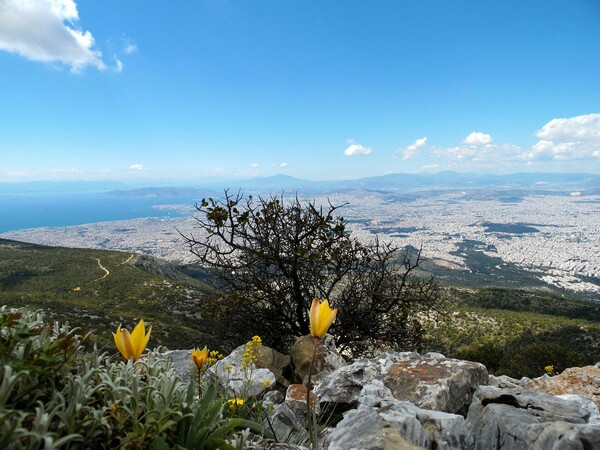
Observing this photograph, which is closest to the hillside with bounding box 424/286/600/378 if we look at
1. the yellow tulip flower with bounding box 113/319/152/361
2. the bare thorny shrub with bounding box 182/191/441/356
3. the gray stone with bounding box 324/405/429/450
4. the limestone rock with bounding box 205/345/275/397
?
the bare thorny shrub with bounding box 182/191/441/356

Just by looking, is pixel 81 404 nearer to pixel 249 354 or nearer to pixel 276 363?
pixel 249 354

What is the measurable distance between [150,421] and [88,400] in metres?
0.31

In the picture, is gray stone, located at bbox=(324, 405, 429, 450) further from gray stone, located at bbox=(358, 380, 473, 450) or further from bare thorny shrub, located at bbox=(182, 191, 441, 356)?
bare thorny shrub, located at bbox=(182, 191, 441, 356)

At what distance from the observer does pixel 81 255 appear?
53531 millimetres

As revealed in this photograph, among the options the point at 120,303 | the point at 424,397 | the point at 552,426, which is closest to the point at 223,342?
the point at 424,397

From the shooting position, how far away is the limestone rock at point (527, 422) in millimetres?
2578

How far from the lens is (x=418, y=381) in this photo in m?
4.60

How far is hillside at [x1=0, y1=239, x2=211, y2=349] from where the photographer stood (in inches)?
929

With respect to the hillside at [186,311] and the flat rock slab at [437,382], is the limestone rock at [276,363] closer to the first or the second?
the flat rock slab at [437,382]

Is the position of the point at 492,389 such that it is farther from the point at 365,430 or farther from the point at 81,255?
the point at 81,255

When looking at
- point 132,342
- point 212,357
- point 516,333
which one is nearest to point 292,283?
point 212,357

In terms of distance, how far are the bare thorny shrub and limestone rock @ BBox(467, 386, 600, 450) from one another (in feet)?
16.2

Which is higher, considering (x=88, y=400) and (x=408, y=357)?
(x=88, y=400)

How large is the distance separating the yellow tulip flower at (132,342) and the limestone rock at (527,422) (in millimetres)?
2942
